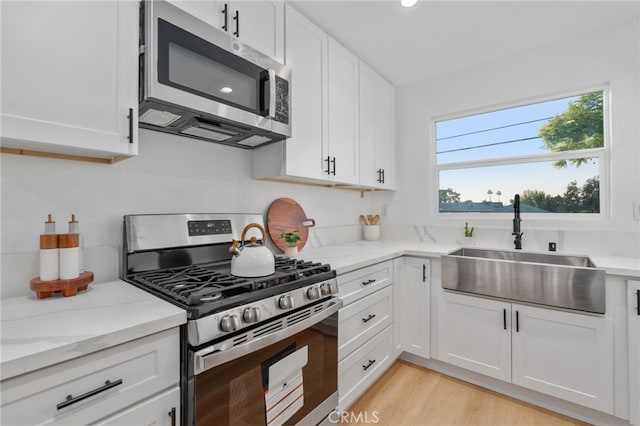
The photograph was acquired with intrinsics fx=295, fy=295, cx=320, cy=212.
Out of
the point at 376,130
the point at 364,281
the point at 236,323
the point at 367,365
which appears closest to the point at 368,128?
the point at 376,130

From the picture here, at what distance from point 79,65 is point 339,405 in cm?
194

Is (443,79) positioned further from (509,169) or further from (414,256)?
(414,256)

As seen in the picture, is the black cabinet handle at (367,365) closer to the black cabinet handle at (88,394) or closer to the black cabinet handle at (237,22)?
the black cabinet handle at (88,394)

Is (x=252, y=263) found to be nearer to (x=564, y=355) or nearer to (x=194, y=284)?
(x=194, y=284)

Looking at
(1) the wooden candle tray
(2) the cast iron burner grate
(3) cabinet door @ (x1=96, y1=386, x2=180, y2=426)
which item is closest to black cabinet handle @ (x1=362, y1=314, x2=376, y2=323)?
(2) the cast iron burner grate

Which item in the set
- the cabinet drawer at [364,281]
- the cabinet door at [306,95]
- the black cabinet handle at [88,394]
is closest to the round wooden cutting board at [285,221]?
the cabinet door at [306,95]

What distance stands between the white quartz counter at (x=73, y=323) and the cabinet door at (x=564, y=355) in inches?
79.5

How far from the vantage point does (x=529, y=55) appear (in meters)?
2.40

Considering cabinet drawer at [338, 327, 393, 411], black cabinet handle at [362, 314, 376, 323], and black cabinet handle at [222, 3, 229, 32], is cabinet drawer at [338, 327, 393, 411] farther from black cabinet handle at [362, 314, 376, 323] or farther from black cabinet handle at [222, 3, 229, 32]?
black cabinet handle at [222, 3, 229, 32]

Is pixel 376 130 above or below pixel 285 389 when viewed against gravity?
above

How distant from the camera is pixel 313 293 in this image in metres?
1.33

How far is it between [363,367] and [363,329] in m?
0.24

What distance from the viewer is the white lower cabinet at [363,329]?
1.69 m

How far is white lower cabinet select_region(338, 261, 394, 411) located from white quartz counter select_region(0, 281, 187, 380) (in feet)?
3.20
